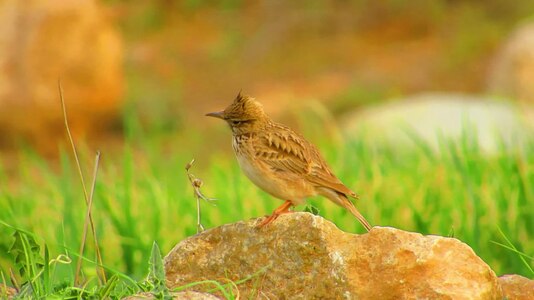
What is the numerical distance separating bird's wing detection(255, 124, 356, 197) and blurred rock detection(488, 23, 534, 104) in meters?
9.52

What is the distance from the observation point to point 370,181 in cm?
744

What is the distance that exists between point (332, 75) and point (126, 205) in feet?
35.8

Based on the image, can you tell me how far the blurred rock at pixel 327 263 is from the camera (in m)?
3.92

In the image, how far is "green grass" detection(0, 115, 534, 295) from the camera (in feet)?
21.2

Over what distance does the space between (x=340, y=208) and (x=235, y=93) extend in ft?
32.1

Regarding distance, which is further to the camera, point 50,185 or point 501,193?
point 50,185

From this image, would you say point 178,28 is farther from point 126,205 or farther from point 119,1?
point 126,205

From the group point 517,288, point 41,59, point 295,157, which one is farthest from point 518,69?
point 517,288

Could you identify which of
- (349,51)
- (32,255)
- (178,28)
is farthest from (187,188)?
(178,28)

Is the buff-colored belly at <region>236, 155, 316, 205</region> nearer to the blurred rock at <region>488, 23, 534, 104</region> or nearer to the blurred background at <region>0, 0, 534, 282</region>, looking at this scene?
the blurred background at <region>0, 0, 534, 282</region>

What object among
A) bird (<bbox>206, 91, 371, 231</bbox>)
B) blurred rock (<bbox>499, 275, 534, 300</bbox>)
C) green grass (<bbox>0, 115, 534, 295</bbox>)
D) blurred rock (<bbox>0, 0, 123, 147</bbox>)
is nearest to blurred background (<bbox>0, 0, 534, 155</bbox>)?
blurred rock (<bbox>0, 0, 123, 147</bbox>)

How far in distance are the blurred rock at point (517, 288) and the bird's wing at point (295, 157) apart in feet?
3.61

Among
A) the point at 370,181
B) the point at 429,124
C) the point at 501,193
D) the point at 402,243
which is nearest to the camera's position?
the point at 402,243

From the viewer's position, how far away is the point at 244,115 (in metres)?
5.17
